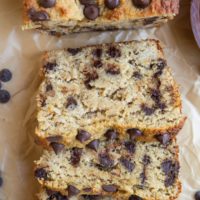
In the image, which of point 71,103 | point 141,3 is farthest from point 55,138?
point 141,3

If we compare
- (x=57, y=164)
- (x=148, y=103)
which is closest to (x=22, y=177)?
(x=57, y=164)

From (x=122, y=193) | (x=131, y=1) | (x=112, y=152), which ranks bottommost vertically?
(x=122, y=193)

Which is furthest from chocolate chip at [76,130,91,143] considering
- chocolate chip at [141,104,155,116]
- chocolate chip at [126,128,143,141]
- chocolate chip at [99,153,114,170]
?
chocolate chip at [141,104,155,116]

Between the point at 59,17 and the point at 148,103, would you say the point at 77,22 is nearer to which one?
the point at 59,17

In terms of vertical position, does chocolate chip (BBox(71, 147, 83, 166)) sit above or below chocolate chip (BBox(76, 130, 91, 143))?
below

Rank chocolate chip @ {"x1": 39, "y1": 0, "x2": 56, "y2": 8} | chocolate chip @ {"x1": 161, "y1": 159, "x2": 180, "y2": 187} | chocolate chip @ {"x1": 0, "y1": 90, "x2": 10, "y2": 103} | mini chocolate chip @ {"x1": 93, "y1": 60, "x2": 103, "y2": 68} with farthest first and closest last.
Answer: chocolate chip @ {"x1": 0, "y1": 90, "x2": 10, "y2": 103}
mini chocolate chip @ {"x1": 93, "y1": 60, "x2": 103, "y2": 68}
chocolate chip @ {"x1": 161, "y1": 159, "x2": 180, "y2": 187}
chocolate chip @ {"x1": 39, "y1": 0, "x2": 56, "y2": 8}

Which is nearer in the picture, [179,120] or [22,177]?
[179,120]

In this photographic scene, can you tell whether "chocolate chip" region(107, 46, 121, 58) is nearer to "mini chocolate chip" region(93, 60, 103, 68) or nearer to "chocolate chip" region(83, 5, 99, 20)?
"mini chocolate chip" region(93, 60, 103, 68)

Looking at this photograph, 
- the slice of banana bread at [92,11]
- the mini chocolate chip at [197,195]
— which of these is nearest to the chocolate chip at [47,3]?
the slice of banana bread at [92,11]
